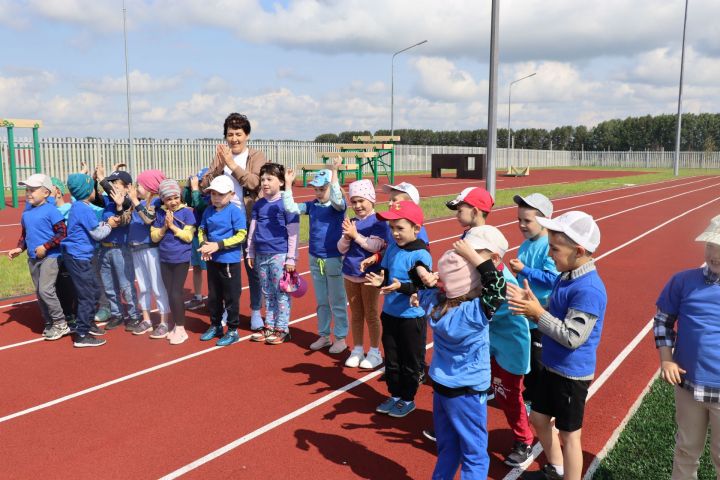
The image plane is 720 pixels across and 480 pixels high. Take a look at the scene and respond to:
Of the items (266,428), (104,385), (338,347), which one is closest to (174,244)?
(104,385)

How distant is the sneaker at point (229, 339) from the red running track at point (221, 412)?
0.14 m

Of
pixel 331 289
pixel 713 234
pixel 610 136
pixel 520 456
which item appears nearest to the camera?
pixel 713 234

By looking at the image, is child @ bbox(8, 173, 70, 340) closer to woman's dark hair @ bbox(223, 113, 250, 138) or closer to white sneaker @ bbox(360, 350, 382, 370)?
woman's dark hair @ bbox(223, 113, 250, 138)

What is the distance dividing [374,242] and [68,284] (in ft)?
13.7

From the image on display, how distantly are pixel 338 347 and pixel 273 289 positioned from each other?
1.00 meters

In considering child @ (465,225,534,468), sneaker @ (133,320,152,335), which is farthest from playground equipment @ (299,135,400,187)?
child @ (465,225,534,468)

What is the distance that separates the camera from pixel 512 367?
387cm

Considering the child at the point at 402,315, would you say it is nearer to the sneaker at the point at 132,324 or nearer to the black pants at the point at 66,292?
the sneaker at the point at 132,324

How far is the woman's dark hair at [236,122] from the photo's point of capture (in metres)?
6.47

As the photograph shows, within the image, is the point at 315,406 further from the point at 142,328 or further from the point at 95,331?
the point at 95,331

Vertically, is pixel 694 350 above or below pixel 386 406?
above

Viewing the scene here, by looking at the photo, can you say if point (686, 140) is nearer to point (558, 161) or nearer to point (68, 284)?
point (558, 161)

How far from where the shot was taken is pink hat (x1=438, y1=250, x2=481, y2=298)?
310cm

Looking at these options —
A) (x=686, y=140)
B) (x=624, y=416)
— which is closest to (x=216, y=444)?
(x=624, y=416)
